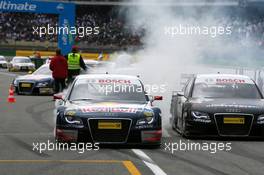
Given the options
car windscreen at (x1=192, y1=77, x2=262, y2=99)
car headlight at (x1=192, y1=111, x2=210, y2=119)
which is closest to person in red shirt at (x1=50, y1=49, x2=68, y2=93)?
car windscreen at (x1=192, y1=77, x2=262, y2=99)

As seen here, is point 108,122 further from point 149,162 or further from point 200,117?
point 200,117

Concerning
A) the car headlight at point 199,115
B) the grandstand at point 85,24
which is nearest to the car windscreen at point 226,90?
the car headlight at point 199,115

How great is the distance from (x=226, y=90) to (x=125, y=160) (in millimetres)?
Result: 4452

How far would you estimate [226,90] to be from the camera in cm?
1327

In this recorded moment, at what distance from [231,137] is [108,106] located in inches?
108

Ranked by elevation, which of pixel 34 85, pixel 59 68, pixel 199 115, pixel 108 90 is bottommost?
pixel 34 85

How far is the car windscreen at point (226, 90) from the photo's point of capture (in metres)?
13.2

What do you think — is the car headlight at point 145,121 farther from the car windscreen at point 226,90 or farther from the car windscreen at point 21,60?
the car windscreen at point 21,60

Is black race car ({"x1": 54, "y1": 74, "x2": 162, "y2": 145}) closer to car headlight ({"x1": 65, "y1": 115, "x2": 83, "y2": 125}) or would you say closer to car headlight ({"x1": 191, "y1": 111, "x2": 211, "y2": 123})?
car headlight ({"x1": 65, "y1": 115, "x2": 83, "y2": 125})

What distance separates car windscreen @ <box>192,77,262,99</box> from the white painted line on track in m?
3.17

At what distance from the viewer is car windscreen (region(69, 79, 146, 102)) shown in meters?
11.6

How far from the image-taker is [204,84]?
44.4ft

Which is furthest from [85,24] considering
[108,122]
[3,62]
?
[108,122]

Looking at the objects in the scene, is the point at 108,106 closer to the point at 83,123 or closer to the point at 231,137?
the point at 83,123
